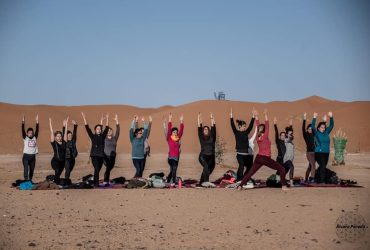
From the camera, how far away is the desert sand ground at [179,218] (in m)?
8.32

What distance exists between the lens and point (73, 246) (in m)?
8.05

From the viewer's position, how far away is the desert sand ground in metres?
8.32

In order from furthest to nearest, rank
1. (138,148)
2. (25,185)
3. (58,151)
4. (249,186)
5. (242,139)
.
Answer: (138,148) < (58,151) < (242,139) < (25,185) < (249,186)

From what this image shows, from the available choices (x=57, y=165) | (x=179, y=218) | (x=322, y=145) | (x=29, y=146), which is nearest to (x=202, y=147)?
(x=322, y=145)

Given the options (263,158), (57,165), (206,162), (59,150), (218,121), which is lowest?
(57,165)

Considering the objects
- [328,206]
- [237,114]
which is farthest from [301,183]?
[237,114]

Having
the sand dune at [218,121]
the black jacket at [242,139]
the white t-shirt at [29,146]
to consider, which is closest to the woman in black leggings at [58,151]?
the white t-shirt at [29,146]

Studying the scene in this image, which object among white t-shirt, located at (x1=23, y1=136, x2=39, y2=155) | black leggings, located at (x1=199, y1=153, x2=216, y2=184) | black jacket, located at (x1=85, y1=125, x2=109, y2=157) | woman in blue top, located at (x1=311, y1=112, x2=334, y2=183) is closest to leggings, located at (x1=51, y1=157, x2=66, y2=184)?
white t-shirt, located at (x1=23, y1=136, x2=39, y2=155)

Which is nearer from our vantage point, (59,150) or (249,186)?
(249,186)

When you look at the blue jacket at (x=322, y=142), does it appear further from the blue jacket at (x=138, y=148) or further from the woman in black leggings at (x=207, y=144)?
the blue jacket at (x=138, y=148)

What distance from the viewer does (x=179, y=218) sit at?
1038cm

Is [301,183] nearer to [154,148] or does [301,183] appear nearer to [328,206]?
[328,206]

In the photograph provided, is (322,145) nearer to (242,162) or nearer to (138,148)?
(242,162)

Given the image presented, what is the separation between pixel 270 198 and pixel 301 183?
139 inches
